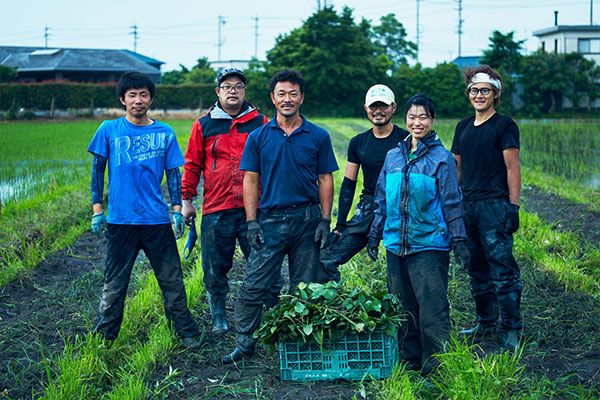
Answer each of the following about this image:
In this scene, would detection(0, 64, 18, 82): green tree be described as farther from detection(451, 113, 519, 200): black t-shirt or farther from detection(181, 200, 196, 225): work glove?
detection(451, 113, 519, 200): black t-shirt

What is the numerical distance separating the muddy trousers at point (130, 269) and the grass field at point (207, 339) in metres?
0.14

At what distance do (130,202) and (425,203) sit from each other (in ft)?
6.60

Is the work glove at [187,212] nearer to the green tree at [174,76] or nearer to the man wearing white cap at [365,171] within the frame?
the man wearing white cap at [365,171]

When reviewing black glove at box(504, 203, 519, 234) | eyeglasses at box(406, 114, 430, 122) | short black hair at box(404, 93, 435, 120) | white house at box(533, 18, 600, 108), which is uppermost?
white house at box(533, 18, 600, 108)

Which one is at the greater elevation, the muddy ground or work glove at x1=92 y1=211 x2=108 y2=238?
work glove at x1=92 y1=211 x2=108 y2=238

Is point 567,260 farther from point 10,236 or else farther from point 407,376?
point 10,236

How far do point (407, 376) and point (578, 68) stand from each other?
4256 centimetres

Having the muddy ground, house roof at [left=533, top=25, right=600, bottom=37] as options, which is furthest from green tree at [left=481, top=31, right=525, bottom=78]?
the muddy ground

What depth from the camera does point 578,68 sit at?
41219 mm

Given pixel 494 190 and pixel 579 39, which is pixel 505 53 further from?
pixel 494 190

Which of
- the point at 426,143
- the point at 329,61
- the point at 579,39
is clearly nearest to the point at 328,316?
the point at 426,143

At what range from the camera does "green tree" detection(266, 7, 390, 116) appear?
40938 millimetres

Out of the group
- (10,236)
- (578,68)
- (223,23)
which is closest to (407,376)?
(10,236)

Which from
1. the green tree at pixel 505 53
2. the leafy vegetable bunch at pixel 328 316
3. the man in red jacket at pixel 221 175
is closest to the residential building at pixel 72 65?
the green tree at pixel 505 53
